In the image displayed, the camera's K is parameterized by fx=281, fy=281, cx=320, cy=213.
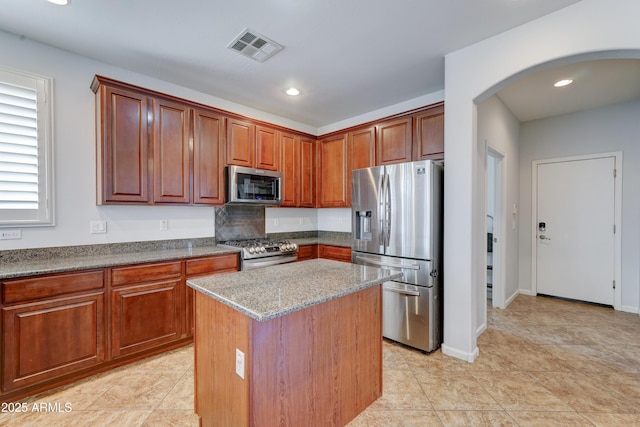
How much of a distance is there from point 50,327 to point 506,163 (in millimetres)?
5019

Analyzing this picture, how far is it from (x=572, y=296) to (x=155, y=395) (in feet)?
17.3

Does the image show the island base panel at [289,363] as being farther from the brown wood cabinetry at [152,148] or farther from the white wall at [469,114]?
the brown wood cabinetry at [152,148]

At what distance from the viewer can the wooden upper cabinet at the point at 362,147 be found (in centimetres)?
366

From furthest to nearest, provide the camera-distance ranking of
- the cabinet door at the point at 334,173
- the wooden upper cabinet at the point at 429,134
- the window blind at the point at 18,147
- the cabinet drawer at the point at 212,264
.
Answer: the cabinet door at the point at 334,173, the wooden upper cabinet at the point at 429,134, the cabinet drawer at the point at 212,264, the window blind at the point at 18,147

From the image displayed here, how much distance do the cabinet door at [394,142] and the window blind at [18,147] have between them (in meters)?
3.38

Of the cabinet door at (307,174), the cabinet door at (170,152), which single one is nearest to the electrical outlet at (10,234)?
the cabinet door at (170,152)

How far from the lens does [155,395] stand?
2.04 meters

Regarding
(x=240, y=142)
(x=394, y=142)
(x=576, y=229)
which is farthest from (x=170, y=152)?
(x=576, y=229)

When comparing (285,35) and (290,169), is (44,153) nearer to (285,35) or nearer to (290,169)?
(285,35)

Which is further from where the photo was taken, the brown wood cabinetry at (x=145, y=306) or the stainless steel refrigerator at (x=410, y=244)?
the stainless steel refrigerator at (x=410, y=244)

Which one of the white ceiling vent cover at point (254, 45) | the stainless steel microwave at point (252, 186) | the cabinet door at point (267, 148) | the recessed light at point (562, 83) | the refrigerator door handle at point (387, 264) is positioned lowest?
the refrigerator door handle at point (387, 264)

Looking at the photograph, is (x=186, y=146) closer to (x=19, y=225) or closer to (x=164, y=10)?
(x=164, y=10)

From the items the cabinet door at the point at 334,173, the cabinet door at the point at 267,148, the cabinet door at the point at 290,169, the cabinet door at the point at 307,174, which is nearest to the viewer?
the cabinet door at the point at 267,148

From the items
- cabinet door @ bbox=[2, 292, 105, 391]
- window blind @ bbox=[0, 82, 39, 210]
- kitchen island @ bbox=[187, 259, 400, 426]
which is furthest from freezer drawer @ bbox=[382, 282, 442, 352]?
window blind @ bbox=[0, 82, 39, 210]
